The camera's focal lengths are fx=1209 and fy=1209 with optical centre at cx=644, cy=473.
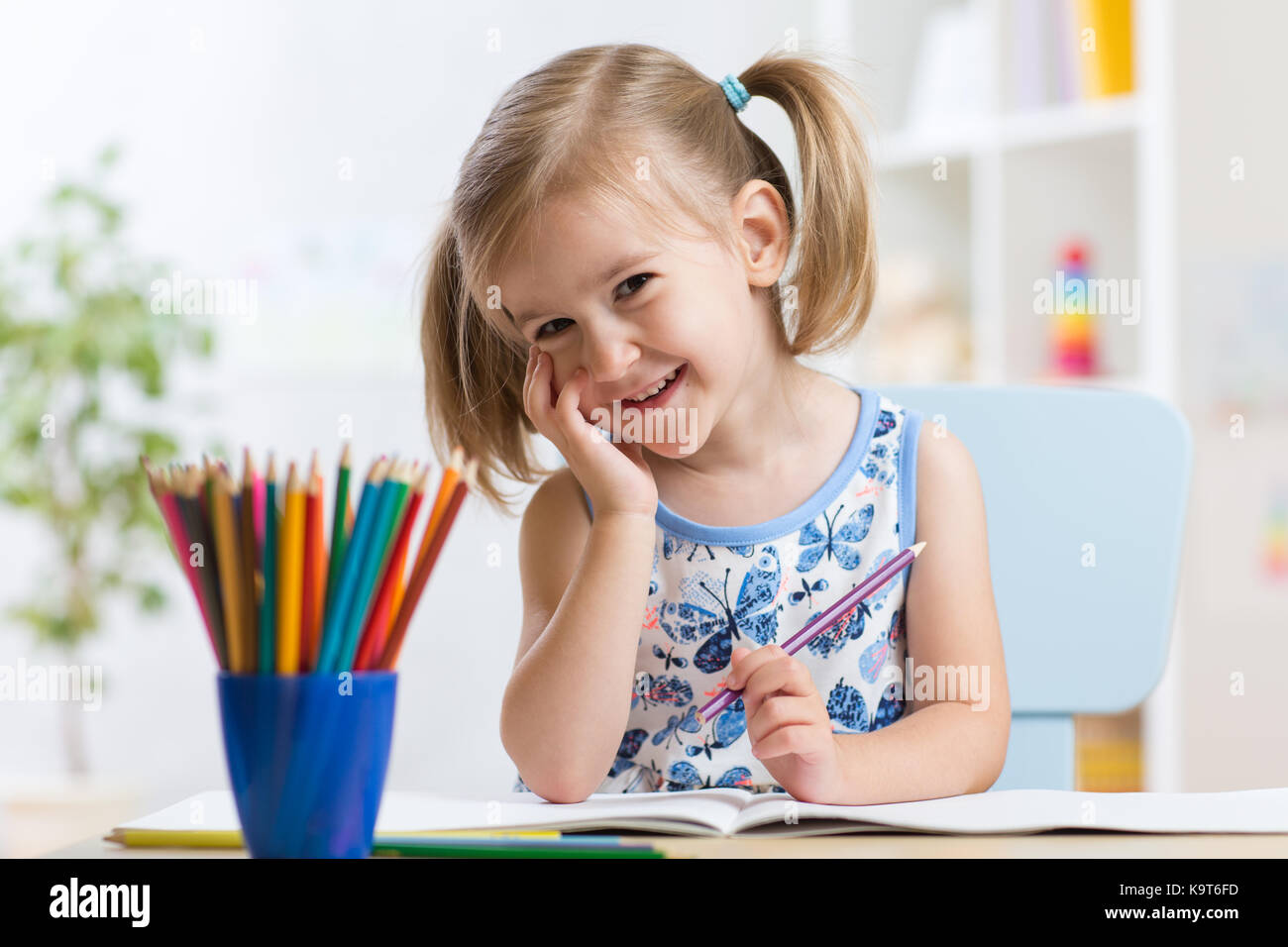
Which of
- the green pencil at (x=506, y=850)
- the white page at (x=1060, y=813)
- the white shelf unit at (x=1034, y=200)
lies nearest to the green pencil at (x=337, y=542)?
A: the green pencil at (x=506, y=850)

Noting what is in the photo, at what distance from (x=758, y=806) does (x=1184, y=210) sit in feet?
5.92

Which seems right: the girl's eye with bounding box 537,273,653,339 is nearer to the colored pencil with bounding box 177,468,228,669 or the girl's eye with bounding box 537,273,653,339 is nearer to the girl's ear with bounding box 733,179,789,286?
the girl's ear with bounding box 733,179,789,286

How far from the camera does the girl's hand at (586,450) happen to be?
75 centimetres

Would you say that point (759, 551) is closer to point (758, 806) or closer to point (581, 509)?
point (581, 509)

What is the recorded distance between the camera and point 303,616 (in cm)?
39

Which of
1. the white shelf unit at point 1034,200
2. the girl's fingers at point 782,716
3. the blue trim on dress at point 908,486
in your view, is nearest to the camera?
the girl's fingers at point 782,716

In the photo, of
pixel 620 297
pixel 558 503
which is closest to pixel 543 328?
pixel 620 297

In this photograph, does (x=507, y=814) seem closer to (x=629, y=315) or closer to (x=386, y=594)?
(x=386, y=594)

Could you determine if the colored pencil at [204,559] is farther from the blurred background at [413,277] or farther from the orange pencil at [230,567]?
the blurred background at [413,277]

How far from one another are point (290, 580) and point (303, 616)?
2cm

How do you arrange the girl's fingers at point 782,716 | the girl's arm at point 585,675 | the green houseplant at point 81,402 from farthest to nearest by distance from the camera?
the green houseplant at point 81,402, the girl's arm at point 585,675, the girl's fingers at point 782,716

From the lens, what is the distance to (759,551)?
3.05 ft
